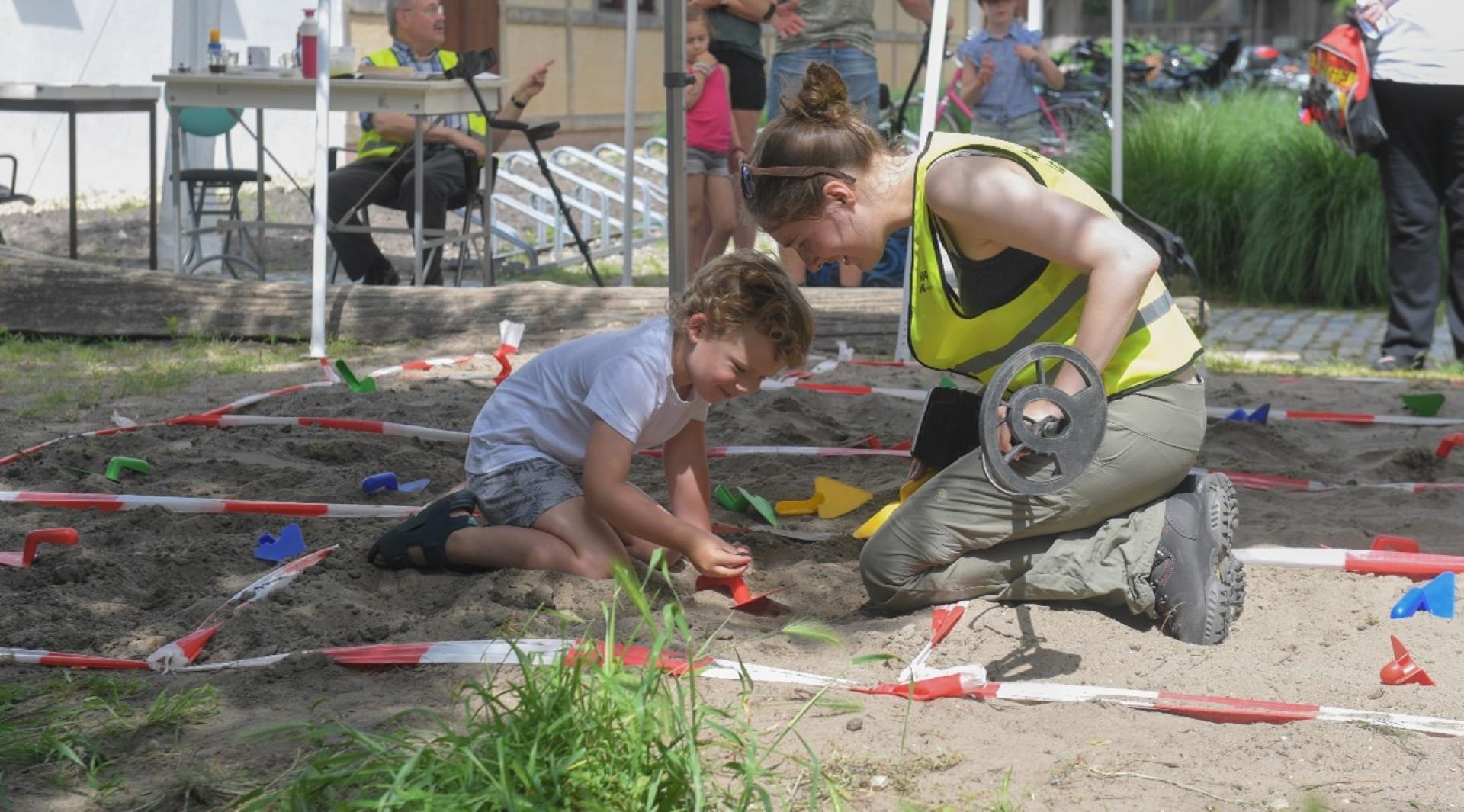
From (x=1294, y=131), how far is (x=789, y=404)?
19.5 ft

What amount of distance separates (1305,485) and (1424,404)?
1.44 m

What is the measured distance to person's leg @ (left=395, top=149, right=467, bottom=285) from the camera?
8617 mm

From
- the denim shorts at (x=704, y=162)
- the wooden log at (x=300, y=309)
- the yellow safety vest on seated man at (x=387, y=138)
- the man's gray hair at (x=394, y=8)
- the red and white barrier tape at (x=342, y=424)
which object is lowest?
the red and white barrier tape at (x=342, y=424)

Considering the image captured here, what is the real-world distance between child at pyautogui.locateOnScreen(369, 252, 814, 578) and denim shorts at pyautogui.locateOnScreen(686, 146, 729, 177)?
459cm

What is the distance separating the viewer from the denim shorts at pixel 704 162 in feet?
26.9

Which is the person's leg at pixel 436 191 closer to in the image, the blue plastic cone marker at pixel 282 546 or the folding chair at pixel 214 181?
the folding chair at pixel 214 181

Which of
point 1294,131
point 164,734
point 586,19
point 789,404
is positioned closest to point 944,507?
point 164,734

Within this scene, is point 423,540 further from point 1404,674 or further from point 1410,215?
point 1410,215

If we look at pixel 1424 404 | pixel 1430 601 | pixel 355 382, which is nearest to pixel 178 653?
pixel 1430 601

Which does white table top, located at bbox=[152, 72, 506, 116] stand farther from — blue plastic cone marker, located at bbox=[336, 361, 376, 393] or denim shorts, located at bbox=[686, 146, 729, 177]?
blue plastic cone marker, located at bbox=[336, 361, 376, 393]

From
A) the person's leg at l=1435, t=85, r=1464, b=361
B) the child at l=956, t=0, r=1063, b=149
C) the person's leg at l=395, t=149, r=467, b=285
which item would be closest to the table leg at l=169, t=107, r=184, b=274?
the person's leg at l=395, t=149, r=467, b=285

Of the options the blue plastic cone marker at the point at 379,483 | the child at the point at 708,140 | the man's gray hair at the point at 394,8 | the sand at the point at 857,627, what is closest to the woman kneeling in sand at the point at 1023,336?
the sand at the point at 857,627

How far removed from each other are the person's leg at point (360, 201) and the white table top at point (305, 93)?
26.6 inches

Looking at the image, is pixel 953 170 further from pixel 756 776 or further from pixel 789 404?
pixel 789 404
